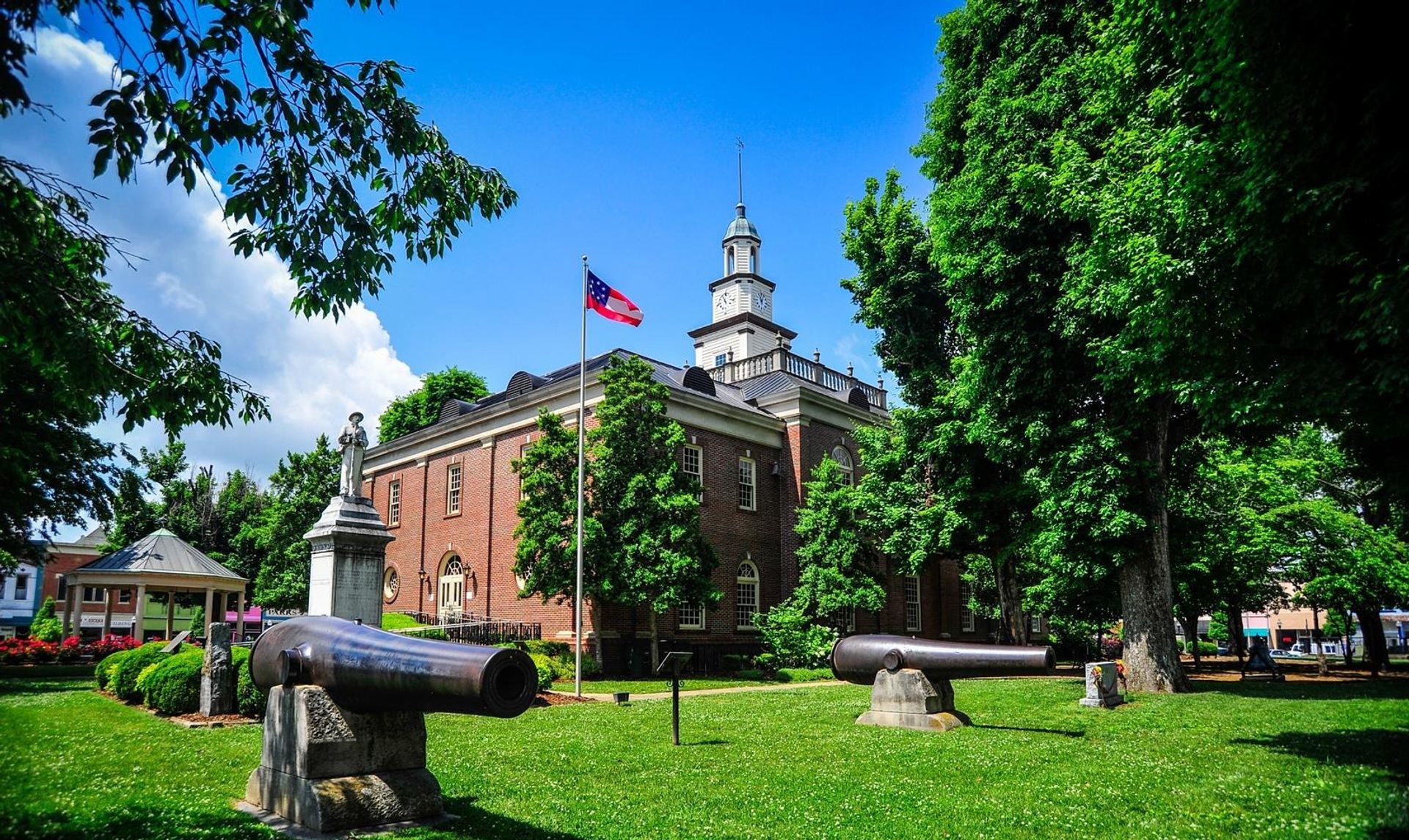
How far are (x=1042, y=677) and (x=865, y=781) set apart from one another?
59.8 feet

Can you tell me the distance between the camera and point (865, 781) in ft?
29.5

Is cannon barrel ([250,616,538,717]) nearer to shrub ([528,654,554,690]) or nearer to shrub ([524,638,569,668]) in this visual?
shrub ([528,654,554,690])

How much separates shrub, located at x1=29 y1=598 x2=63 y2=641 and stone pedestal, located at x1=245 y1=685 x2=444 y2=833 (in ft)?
140

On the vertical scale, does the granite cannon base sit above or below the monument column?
below

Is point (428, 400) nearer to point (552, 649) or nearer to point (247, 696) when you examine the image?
point (552, 649)

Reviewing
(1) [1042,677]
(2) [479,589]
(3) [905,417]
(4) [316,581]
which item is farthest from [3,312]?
(2) [479,589]

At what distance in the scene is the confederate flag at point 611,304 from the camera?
22.1 m

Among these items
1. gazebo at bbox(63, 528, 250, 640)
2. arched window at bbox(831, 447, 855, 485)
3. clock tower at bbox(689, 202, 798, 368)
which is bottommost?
gazebo at bbox(63, 528, 250, 640)

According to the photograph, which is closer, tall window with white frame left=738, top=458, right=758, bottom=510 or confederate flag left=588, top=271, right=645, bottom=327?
confederate flag left=588, top=271, right=645, bottom=327

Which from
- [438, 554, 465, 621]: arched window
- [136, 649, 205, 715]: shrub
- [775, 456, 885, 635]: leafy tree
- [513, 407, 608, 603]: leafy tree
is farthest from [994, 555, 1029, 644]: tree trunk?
[136, 649, 205, 715]: shrub

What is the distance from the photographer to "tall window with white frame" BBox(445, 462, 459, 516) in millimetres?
34344

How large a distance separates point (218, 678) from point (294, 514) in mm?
28523

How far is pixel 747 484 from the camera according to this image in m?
32.2

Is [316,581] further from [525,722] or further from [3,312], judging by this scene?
[3,312]
